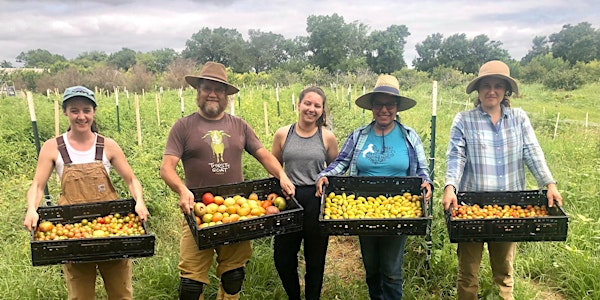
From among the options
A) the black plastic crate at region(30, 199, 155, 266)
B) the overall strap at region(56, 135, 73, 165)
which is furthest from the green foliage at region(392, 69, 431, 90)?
the black plastic crate at region(30, 199, 155, 266)

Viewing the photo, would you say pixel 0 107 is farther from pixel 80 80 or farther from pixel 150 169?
pixel 80 80

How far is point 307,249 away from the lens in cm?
310

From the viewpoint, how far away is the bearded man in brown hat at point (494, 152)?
276cm

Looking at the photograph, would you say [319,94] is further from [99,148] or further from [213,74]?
[99,148]

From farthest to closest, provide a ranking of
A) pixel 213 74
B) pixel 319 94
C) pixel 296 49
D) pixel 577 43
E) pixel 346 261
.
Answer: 1. pixel 296 49
2. pixel 577 43
3. pixel 346 261
4. pixel 319 94
5. pixel 213 74

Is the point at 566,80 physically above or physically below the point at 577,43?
below

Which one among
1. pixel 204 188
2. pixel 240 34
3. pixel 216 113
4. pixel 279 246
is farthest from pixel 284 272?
pixel 240 34

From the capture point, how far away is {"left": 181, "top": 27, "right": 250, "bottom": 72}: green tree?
203 feet

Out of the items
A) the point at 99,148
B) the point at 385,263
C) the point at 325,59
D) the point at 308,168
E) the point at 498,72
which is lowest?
the point at 385,263

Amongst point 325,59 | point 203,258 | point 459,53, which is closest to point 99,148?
point 203,258

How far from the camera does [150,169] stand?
5.91m

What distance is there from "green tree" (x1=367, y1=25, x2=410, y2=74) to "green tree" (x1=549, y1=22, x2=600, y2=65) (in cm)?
1885

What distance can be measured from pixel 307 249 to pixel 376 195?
663 millimetres

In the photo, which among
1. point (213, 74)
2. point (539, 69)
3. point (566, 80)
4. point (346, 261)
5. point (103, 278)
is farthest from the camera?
point (539, 69)
